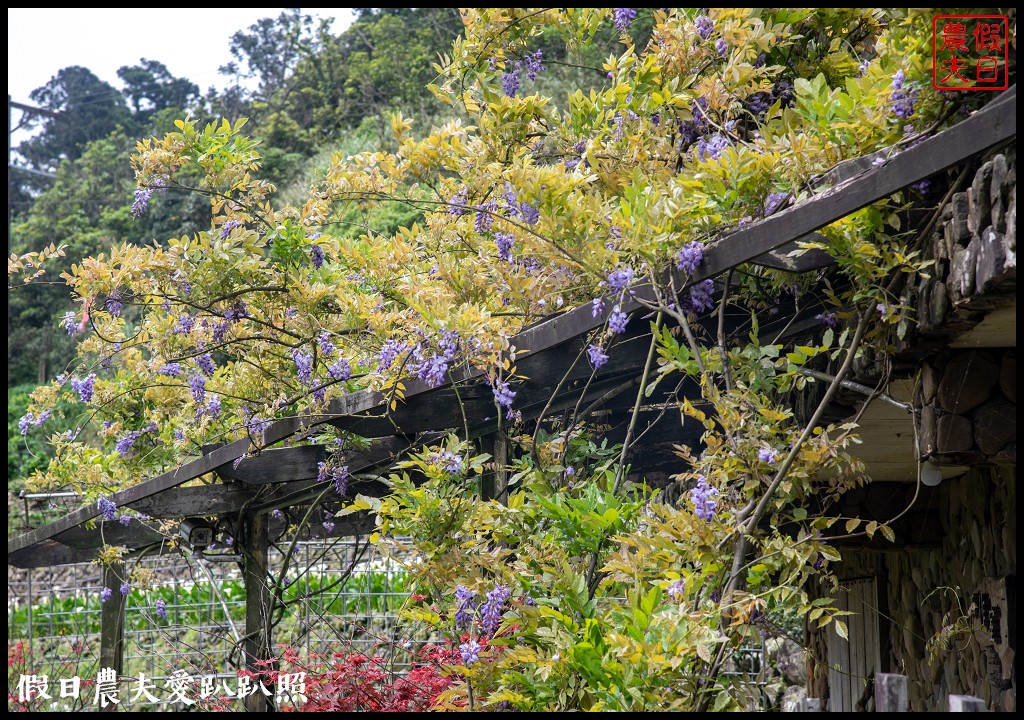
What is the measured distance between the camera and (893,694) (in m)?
1.78

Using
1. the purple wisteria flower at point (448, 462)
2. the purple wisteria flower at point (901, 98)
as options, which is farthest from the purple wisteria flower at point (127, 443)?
the purple wisteria flower at point (901, 98)

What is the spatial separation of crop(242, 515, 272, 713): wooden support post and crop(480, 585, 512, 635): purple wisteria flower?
1891 millimetres

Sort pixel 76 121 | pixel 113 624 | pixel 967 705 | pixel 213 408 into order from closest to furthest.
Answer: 1. pixel 967 705
2. pixel 213 408
3. pixel 113 624
4. pixel 76 121

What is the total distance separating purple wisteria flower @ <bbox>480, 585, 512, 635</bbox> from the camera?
2.64 metres

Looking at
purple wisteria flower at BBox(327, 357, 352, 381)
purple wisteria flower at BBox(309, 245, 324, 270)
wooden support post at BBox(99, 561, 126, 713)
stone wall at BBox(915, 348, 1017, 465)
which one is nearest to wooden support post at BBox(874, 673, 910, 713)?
stone wall at BBox(915, 348, 1017, 465)

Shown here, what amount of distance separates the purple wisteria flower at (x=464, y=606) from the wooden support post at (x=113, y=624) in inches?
129

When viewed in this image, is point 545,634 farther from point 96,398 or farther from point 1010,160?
point 96,398

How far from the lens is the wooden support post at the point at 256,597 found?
4.21 meters

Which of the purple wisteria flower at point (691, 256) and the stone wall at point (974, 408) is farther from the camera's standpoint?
the purple wisteria flower at point (691, 256)

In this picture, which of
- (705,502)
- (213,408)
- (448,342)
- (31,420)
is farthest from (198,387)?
(705,502)

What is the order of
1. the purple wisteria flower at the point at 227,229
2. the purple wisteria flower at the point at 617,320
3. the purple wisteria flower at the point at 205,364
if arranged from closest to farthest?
the purple wisteria flower at the point at 617,320
the purple wisteria flower at the point at 227,229
the purple wisteria flower at the point at 205,364

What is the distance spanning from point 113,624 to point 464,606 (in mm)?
4018

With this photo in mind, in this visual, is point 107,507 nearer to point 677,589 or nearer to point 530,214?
point 530,214

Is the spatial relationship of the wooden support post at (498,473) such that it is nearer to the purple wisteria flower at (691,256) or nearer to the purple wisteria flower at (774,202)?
the purple wisteria flower at (691,256)
